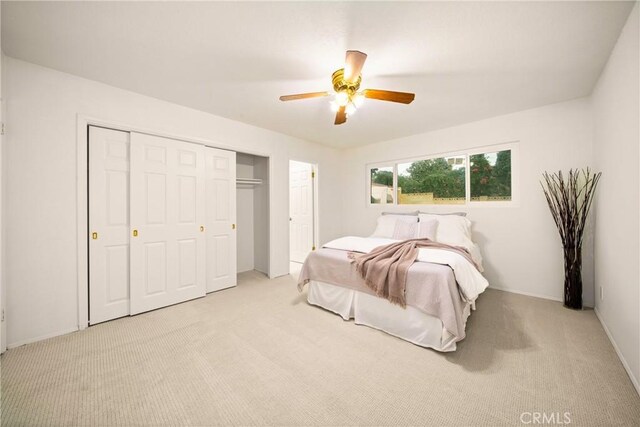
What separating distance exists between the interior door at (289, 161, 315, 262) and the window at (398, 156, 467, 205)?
170 cm

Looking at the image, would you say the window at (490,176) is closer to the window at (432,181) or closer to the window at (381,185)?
the window at (432,181)

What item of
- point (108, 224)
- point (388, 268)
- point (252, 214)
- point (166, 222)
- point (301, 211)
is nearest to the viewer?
point (388, 268)

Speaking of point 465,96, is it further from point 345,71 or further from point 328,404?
point 328,404

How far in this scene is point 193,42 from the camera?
6.03ft

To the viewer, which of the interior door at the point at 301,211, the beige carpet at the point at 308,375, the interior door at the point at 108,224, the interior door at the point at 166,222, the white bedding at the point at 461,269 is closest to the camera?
the beige carpet at the point at 308,375

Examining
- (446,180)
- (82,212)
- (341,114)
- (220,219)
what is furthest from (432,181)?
(82,212)

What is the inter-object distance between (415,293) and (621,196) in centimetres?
164

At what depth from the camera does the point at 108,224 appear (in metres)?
2.47

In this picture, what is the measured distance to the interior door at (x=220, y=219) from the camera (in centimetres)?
327

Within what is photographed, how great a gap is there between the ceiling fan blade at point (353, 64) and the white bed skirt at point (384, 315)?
1.89 m

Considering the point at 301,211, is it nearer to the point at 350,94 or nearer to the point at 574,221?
the point at 350,94

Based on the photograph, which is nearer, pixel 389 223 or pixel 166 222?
pixel 166 222

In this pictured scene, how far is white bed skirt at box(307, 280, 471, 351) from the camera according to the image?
1961mm

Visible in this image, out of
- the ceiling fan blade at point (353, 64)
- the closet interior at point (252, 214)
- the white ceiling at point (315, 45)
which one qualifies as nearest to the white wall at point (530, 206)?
the white ceiling at point (315, 45)
